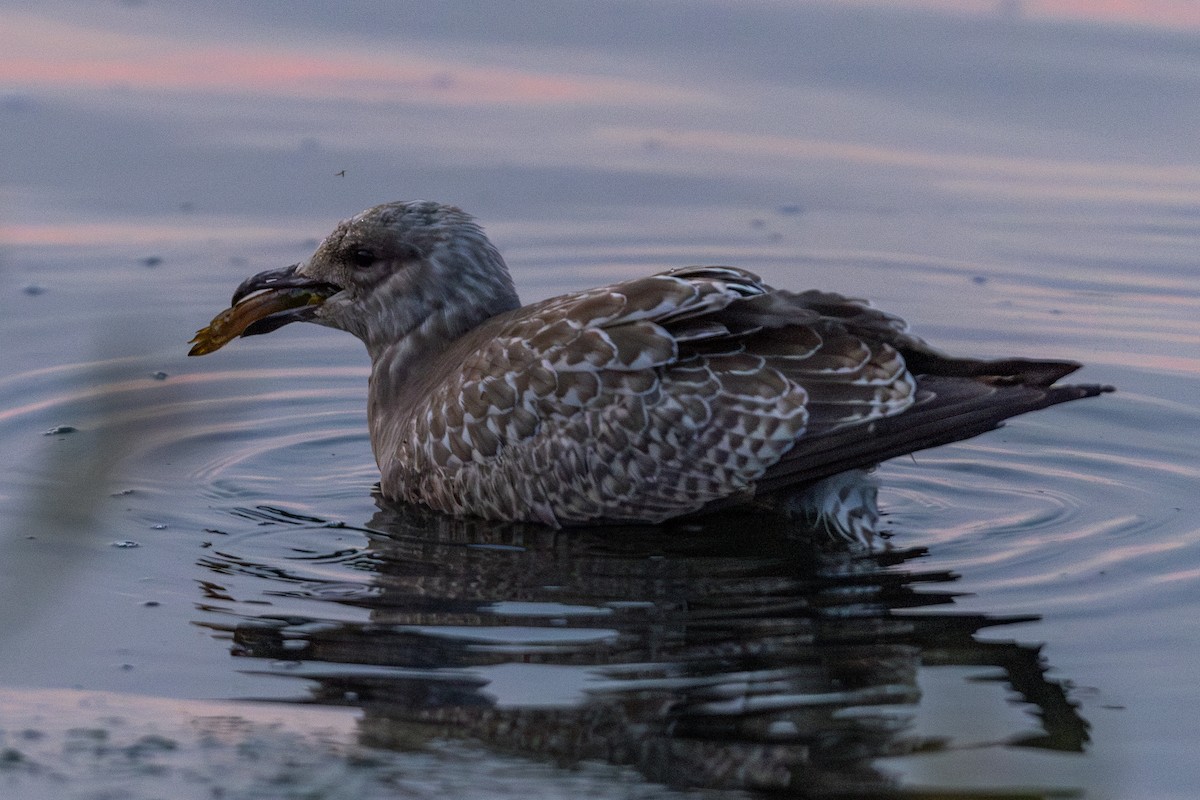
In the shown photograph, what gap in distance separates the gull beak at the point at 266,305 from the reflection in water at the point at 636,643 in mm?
1084

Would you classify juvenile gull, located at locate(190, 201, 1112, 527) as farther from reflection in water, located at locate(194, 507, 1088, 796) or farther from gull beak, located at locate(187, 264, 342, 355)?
gull beak, located at locate(187, 264, 342, 355)

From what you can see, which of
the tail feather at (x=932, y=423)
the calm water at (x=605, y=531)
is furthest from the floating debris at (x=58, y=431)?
the tail feather at (x=932, y=423)

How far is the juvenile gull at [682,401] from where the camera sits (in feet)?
22.8

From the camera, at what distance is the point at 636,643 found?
6.10 metres

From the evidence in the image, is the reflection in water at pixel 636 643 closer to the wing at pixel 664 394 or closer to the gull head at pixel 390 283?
the wing at pixel 664 394

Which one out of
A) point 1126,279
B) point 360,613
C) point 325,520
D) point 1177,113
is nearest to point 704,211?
point 1126,279

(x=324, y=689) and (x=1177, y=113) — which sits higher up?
(x=1177, y=113)

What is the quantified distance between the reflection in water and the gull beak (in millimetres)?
1084

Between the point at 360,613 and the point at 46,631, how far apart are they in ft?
3.29

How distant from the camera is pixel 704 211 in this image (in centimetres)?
1145

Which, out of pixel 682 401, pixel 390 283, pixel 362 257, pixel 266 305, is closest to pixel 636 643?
pixel 682 401

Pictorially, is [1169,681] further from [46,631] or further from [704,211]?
[704,211]

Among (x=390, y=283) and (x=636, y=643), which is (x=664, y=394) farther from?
(x=390, y=283)

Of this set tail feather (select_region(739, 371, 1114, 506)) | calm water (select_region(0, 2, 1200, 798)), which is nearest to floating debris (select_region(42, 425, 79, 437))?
calm water (select_region(0, 2, 1200, 798))
